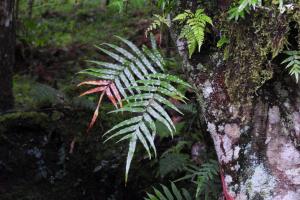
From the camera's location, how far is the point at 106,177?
327cm

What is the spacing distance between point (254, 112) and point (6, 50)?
101 inches

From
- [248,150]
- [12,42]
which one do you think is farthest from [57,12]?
[248,150]

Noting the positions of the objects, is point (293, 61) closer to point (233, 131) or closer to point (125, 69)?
point (233, 131)

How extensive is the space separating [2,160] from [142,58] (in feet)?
5.58

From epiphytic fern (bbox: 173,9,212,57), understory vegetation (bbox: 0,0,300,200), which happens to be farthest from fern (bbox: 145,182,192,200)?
epiphytic fern (bbox: 173,9,212,57)

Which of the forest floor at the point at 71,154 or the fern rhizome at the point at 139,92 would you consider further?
the forest floor at the point at 71,154

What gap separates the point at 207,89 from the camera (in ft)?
5.98

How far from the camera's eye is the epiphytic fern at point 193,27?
168 centimetres

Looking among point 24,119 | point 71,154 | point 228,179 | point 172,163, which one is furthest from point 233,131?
point 24,119

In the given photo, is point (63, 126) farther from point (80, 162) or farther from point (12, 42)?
point (12, 42)

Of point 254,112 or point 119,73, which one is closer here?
point 254,112

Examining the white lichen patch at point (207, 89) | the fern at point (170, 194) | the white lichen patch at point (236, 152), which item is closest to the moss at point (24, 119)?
the fern at point (170, 194)

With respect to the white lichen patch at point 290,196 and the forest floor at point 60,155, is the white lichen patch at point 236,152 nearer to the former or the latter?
the white lichen patch at point 290,196

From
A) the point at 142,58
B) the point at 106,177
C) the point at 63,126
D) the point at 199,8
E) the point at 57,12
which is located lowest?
the point at 106,177
